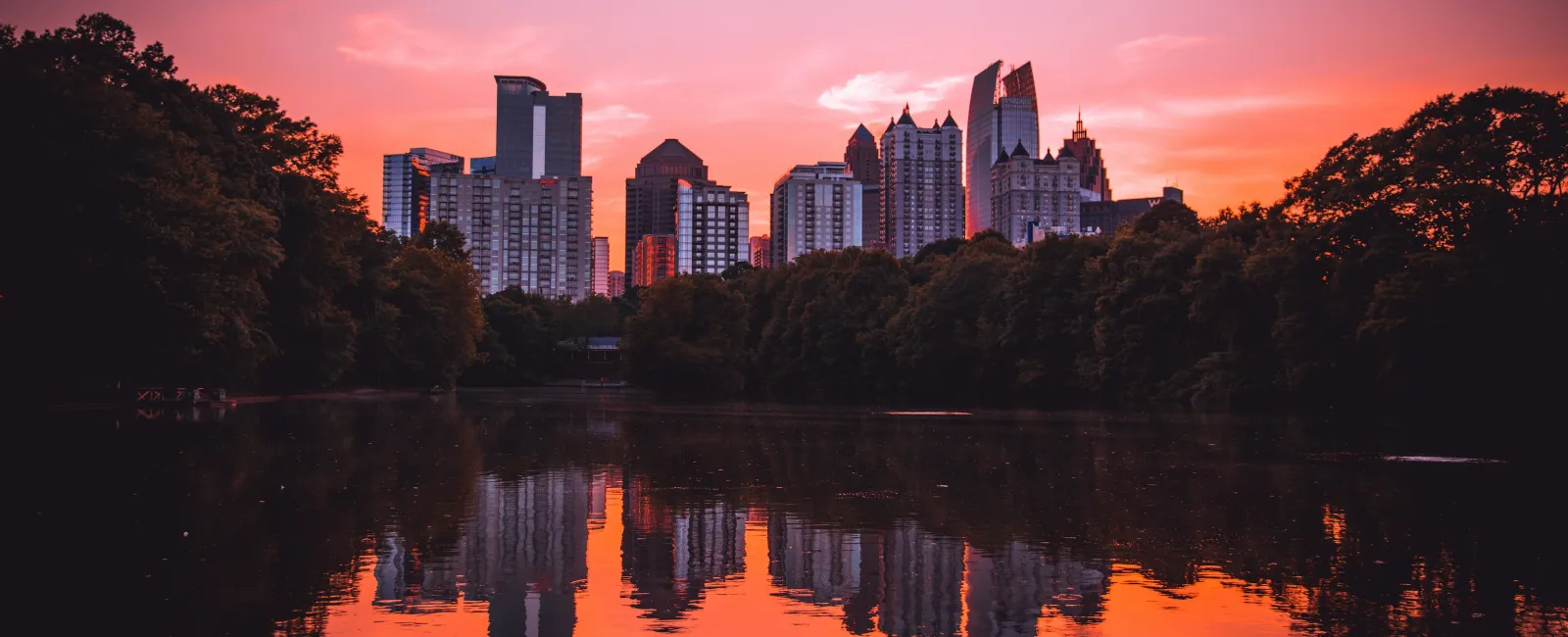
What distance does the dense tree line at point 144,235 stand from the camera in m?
43.9

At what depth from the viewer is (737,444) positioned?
34156 millimetres

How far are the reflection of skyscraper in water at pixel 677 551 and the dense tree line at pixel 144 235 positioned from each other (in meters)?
32.1

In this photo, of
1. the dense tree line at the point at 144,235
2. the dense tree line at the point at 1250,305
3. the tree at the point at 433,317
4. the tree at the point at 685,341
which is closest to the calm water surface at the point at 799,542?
the dense tree line at the point at 144,235

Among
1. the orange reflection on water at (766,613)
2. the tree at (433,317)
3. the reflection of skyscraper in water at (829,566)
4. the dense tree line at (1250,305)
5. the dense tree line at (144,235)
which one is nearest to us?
the orange reflection on water at (766,613)

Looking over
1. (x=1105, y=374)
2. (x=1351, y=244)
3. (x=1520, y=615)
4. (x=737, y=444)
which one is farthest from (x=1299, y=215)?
(x=1520, y=615)

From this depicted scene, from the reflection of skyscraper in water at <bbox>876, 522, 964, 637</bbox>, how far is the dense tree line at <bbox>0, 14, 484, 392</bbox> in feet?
120

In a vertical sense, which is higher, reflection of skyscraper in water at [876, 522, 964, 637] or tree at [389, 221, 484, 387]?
tree at [389, 221, 484, 387]

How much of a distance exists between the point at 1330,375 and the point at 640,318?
61014 mm

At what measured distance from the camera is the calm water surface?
11.2 meters

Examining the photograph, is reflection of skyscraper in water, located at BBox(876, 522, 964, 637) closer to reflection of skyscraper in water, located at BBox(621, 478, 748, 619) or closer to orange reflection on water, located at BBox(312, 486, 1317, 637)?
orange reflection on water, located at BBox(312, 486, 1317, 637)

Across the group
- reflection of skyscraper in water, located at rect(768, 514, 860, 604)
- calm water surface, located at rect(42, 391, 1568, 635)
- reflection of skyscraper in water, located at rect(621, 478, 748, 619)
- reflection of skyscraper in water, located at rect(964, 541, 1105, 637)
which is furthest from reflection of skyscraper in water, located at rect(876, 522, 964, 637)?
reflection of skyscraper in water, located at rect(621, 478, 748, 619)

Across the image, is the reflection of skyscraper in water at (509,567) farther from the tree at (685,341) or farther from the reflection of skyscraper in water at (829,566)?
the tree at (685,341)

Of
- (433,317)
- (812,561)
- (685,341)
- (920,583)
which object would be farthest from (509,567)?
(685,341)

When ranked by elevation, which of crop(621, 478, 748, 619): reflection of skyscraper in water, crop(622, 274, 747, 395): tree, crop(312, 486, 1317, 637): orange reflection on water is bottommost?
crop(312, 486, 1317, 637): orange reflection on water
